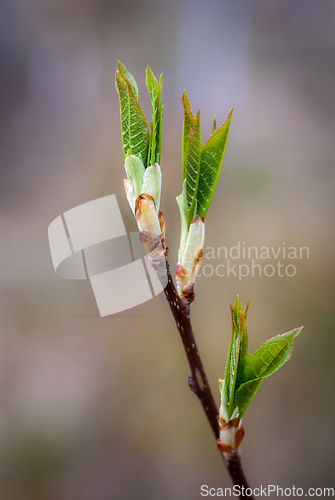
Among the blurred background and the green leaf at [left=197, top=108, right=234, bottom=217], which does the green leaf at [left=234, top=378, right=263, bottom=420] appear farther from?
the blurred background

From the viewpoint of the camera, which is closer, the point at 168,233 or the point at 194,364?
the point at 194,364

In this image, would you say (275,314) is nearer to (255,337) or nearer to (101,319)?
(255,337)

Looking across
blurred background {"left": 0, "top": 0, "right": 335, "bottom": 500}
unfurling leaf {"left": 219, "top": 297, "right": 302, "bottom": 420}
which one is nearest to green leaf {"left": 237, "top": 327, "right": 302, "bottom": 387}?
unfurling leaf {"left": 219, "top": 297, "right": 302, "bottom": 420}

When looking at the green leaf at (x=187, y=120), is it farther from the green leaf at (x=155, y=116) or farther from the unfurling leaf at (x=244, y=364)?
the unfurling leaf at (x=244, y=364)

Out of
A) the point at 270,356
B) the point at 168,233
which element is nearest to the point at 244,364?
the point at 270,356

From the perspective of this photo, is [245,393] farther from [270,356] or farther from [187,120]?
[187,120]

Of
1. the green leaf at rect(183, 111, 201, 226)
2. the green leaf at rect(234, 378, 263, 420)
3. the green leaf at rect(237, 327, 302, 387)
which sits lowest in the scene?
the green leaf at rect(234, 378, 263, 420)
